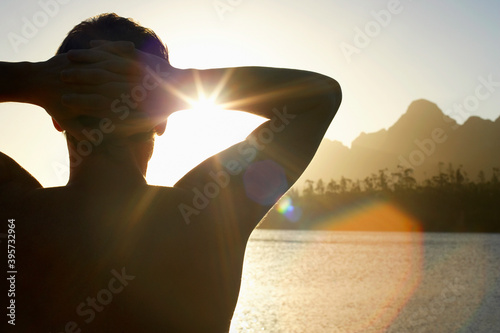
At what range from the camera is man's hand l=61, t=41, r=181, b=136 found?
1.28 m

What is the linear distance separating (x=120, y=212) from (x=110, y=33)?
1.98 feet

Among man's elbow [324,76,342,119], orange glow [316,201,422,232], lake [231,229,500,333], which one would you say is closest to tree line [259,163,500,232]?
orange glow [316,201,422,232]

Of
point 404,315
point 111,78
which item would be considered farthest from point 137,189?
point 404,315

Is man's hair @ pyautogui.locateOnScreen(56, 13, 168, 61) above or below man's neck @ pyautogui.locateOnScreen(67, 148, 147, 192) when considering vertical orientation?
above

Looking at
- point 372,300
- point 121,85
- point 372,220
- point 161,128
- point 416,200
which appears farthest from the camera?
point 372,220

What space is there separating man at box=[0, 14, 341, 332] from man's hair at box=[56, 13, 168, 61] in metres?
0.06

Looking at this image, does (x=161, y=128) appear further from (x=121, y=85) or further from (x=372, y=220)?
(x=372, y=220)

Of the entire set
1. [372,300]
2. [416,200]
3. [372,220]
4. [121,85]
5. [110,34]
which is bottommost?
[121,85]

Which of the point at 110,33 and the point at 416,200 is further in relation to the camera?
the point at 416,200

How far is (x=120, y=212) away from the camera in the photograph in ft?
4.35

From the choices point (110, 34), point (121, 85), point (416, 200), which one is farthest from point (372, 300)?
point (416, 200)

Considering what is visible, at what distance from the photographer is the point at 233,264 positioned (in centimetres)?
142

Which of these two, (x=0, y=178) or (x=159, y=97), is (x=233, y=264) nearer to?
(x=159, y=97)

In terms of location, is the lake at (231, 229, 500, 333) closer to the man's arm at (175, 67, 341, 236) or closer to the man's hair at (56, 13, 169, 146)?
the man's arm at (175, 67, 341, 236)
